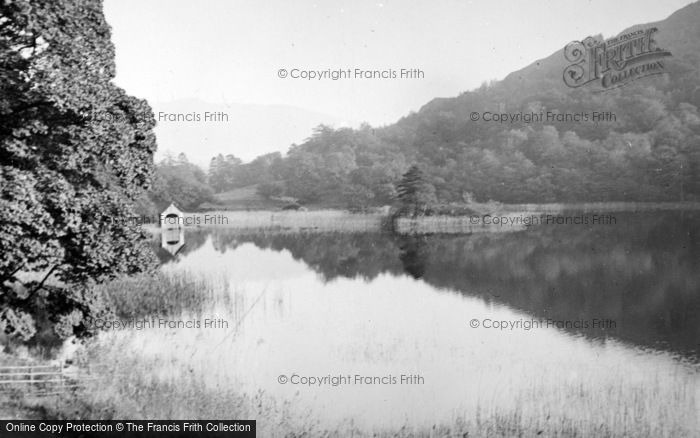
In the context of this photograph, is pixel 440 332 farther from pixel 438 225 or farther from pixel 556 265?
pixel 556 265

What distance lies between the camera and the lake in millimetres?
11781

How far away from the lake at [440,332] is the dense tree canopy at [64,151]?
3.56m

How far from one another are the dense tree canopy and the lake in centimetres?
356

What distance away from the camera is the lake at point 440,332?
38.7ft

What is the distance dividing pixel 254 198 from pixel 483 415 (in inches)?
423

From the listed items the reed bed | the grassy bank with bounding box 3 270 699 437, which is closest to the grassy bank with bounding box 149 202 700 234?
the reed bed

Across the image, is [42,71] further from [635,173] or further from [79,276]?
[635,173]

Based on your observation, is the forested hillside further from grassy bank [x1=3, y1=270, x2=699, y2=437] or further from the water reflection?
grassy bank [x1=3, y1=270, x2=699, y2=437]

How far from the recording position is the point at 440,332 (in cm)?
1511

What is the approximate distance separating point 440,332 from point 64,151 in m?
10.3

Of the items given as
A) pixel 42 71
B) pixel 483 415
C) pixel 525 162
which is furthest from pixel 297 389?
pixel 525 162

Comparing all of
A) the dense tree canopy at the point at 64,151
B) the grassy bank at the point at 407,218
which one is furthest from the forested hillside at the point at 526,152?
the dense tree canopy at the point at 64,151

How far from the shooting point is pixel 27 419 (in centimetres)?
880

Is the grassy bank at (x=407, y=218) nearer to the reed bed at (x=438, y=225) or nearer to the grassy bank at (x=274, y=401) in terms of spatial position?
the reed bed at (x=438, y=225)
